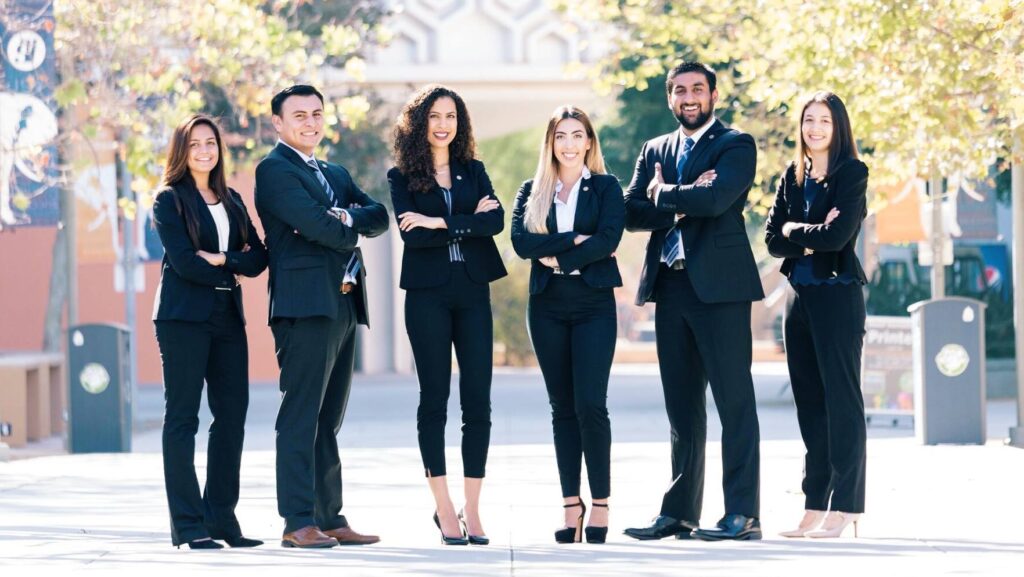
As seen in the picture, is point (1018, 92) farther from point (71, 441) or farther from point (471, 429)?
point (71, 441)

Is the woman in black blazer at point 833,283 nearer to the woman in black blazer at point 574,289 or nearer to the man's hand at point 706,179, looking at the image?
the man's hand at point 706,179

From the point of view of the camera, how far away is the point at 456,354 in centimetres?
783

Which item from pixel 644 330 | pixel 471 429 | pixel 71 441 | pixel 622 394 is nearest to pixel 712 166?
pixel 471 429

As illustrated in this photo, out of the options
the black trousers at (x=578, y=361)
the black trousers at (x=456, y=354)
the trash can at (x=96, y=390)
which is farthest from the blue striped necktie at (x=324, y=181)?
the trash can at (x=96, y=390)

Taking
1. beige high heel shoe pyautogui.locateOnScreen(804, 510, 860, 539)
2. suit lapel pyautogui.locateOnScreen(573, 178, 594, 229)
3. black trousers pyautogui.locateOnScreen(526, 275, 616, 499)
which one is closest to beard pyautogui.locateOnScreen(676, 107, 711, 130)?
suit lapel pyautogui.locateOnScreen(573, 178, 594, 229)

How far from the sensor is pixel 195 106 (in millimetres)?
16359

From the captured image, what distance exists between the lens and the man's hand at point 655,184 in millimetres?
7848

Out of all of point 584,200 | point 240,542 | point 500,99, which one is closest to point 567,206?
point 584,200

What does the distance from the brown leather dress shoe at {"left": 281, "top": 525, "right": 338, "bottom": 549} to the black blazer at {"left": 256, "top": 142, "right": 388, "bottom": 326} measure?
3.09ft

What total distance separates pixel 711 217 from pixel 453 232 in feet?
3.79

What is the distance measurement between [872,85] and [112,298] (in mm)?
18230

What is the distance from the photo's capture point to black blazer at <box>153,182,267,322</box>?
779 cm

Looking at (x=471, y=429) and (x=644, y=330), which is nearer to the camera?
(x=471, y=429)

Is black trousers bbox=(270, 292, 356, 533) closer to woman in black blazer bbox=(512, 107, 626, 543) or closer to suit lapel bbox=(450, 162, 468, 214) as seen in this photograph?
suit lapel bbox=(450, 162, 468, 214)
